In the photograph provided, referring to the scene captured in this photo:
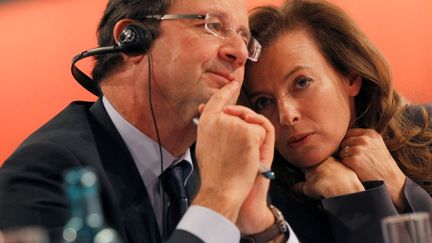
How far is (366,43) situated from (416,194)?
1.53ft

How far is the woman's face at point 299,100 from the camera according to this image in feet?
5.48

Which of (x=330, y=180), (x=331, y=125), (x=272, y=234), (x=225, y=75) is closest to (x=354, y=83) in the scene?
(x=331, y=125)

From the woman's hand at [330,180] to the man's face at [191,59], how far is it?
389 mm

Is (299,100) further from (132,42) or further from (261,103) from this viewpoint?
(132,42)

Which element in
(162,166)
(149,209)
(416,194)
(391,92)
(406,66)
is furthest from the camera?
(406,66)

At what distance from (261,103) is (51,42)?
4.67 feet

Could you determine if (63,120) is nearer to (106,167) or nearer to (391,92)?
(106,167)

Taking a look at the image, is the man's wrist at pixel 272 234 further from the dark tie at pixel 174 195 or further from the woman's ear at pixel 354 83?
the woman's ear at pixel 354 83

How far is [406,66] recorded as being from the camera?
8.78ft

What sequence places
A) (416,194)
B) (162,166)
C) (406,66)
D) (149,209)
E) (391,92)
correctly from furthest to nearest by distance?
1. (406,66)
2. (391,92)
3. (416,194)
4. (162,166)
5. (149,209)

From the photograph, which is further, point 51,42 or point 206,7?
point 51,42

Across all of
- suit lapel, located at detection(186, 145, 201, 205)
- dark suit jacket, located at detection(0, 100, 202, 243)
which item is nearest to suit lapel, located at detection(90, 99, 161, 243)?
dark suit jacket, located at detection(0, 100, 202, 243)

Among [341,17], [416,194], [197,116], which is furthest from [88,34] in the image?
[416,194]

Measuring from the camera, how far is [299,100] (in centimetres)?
169
